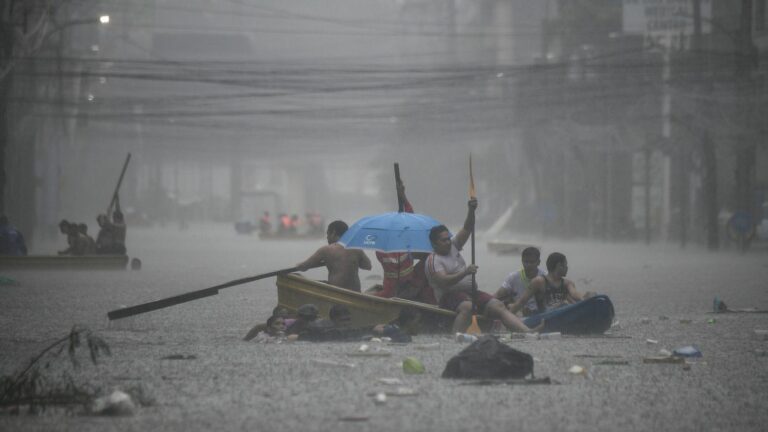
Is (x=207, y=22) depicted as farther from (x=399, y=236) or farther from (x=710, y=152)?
(x=399, y=236)

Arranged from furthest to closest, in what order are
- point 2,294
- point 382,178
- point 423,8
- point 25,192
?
point 423,8 → point 382,178 → point 25,192 → point 2,294

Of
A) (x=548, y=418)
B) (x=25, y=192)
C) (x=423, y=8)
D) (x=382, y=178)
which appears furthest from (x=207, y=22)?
(x=548, y=418)

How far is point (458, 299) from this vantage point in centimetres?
1306

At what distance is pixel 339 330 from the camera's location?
12.4 metres

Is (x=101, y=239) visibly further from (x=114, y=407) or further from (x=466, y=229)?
(x=114, y=407)

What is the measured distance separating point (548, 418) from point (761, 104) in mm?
30181

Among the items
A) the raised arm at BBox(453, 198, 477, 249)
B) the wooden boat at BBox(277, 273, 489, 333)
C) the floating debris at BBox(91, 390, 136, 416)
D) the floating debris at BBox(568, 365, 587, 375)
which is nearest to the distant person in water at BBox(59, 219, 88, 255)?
the wooden boat at BBox(277, 273, 489, 333)

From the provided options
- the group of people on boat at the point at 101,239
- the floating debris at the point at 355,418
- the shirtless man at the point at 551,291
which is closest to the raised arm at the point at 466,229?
the shirtless man at the point at 551,291

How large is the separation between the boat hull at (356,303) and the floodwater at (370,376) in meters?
0.26

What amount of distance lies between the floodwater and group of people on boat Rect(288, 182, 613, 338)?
555 mm

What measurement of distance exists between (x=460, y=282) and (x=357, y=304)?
122 cm

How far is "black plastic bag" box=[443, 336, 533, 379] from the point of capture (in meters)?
9.49

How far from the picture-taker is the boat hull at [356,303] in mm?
12703

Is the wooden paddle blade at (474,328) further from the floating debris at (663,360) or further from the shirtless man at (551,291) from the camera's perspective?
the floating debris at (663,360)
